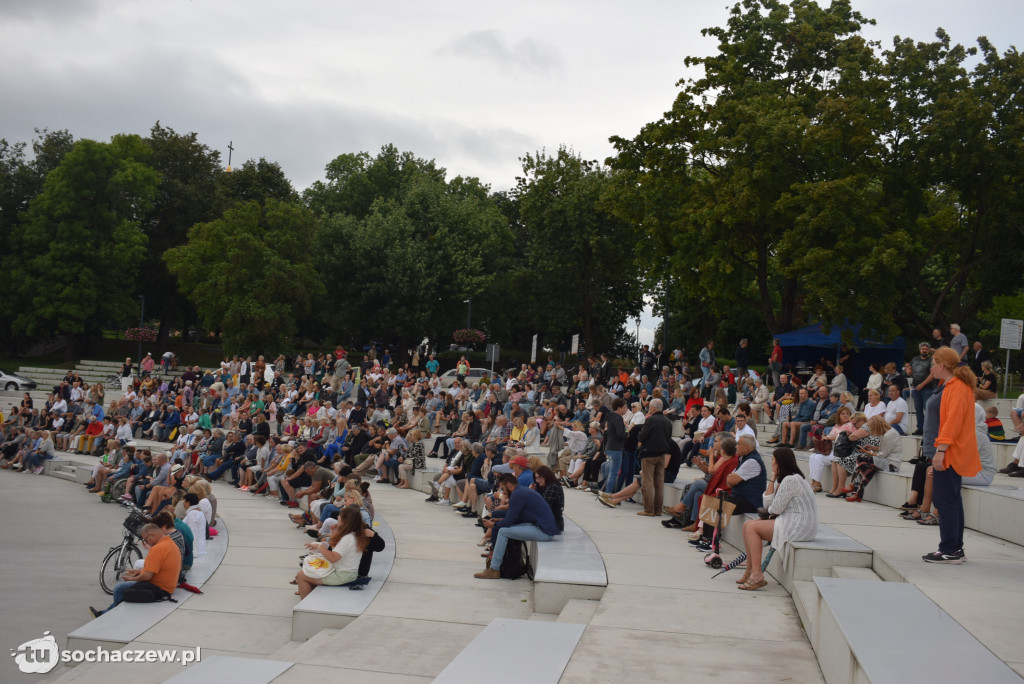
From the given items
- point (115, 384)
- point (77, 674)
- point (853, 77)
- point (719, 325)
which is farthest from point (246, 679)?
point (719, 325)

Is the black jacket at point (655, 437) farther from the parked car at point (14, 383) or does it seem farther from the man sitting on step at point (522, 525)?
the parked car at point (14, 383)

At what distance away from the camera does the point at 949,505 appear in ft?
24.4

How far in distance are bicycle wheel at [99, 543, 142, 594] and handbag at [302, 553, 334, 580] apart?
13.2 ft

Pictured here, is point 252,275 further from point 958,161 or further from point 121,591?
point 121,591

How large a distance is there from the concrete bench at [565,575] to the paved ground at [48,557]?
5.35 m

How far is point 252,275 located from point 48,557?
35235 millimetres

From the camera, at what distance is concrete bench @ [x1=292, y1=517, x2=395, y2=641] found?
8.37 meters

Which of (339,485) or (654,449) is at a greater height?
(654,449)

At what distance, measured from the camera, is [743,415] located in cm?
1204

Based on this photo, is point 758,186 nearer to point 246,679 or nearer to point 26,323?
point 246,679

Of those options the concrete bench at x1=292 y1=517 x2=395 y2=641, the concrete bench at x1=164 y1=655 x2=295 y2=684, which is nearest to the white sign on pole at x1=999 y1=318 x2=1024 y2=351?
the concrete bench at x1=292 y1=517 x2=395 y2=641

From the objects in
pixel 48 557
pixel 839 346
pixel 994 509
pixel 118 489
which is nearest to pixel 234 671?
pixel 994 509

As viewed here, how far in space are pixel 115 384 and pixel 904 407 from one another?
34616 millimetres

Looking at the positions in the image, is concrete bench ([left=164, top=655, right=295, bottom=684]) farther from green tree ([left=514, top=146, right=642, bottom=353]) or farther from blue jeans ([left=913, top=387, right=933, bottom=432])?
green tree ([left=514, top=146, right=642, bottom=353])
